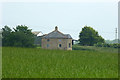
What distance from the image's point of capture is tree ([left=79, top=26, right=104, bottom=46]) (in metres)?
61.7

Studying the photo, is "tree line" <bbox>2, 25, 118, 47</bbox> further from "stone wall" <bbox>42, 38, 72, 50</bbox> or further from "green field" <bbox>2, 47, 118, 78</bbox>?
"green field" <bbox>2, 47, 118, 78</bbox>

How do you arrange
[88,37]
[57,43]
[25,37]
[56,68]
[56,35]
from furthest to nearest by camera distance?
[88,37] → [56,35] → [57,43] → [25,37] → [56,68]

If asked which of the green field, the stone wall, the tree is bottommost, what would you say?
the green field

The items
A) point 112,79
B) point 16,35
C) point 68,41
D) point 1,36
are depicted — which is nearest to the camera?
point 112,79

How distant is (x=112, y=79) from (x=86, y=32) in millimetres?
55445

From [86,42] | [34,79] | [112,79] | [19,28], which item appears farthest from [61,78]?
[86,42]

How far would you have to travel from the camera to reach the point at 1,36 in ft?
160

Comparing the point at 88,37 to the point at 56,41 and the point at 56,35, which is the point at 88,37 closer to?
the point at 56,35

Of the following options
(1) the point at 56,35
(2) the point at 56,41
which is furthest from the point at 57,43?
(1) the point at 56,35

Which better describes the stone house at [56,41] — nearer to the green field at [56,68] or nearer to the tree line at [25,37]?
the tree line at [25,37]

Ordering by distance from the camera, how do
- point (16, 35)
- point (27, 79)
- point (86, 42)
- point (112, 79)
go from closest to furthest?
point (27, 79) → point (112, 79) → point (16, 35) → point (86, 42)

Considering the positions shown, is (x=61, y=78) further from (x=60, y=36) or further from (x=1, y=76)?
(x=60, y=36)

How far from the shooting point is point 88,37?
6212cm

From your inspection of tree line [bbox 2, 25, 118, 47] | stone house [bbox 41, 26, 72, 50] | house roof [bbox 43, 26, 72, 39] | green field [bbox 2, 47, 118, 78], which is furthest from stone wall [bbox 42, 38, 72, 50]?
green field [bbox 2, 47, 118, 78]
